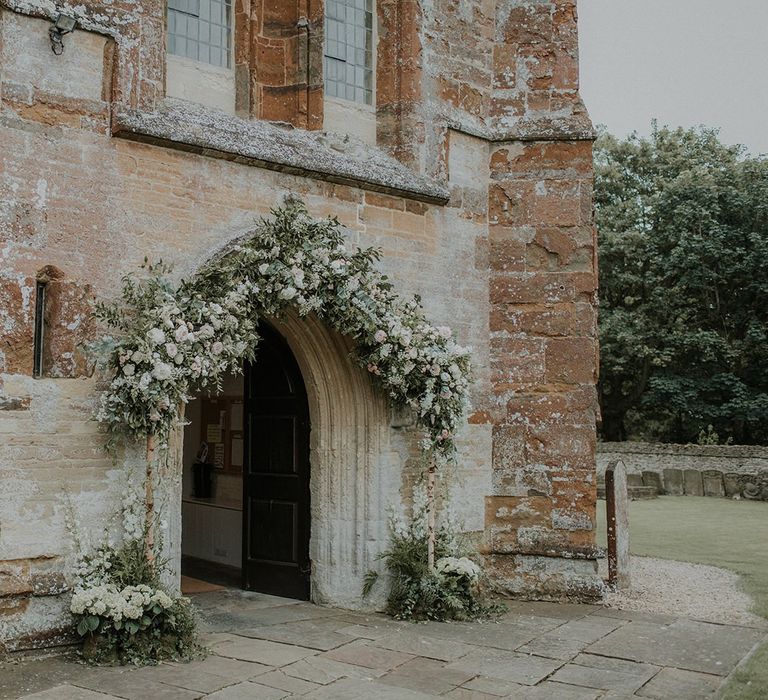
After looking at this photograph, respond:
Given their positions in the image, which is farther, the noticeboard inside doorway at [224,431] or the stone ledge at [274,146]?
the noticeboard inside doorway at [224,431]

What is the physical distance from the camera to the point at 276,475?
8.35 m

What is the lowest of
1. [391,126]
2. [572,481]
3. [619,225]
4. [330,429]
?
[572,481]

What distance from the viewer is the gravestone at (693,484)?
2061cm

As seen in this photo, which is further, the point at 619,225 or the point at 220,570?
the point at 619,225

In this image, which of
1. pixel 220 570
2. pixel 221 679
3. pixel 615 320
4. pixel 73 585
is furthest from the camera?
pixel 615 320

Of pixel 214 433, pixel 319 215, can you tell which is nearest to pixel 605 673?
pixel 319 215

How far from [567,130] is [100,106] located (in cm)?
442

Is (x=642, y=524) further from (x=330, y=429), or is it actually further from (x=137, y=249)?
(x=137, y=249)

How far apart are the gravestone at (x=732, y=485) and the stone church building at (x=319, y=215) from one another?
534 inches

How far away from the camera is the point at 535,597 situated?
8141 millimetres

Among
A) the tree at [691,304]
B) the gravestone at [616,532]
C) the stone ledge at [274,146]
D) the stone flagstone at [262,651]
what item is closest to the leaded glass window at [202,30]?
the stone ledge at [274,146]

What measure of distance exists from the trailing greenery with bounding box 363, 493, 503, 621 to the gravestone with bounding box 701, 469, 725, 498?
14405mm

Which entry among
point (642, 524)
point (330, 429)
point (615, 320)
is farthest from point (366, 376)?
point (615, 320)

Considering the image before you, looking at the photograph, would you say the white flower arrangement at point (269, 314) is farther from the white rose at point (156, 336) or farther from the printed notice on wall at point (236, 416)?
the printed notice on wall at point (236, 416)
